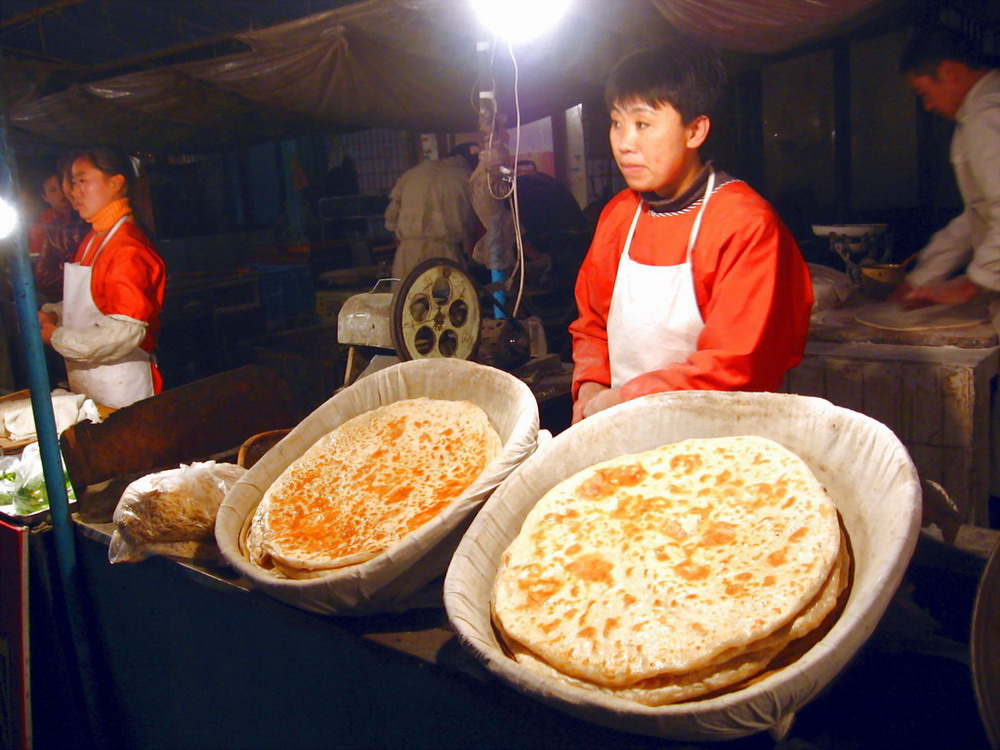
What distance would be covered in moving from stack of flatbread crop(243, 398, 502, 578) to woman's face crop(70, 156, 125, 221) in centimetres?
197

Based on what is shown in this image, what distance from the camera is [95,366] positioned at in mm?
3297

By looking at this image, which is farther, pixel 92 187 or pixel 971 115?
pixel 92 187

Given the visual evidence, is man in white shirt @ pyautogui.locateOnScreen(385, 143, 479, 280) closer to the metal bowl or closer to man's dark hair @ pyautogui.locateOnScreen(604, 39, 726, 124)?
the metal bowl

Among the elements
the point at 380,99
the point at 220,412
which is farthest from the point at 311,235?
the point at 220,412

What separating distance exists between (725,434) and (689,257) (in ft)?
1.99

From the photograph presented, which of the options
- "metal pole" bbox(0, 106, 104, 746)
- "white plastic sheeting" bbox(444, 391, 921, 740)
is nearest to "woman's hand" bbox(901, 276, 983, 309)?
"white plastic sheeting" bbox(444, 391, 921, 740)

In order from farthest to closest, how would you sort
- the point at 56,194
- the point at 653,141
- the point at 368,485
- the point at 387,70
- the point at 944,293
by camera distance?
the point at 56,194, the point at 387,70, the point at 944,293, the point at 653,141, the point at 368,485

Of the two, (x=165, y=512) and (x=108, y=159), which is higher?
(x=108, y=159)

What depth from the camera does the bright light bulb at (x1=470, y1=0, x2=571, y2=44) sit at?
3.22m

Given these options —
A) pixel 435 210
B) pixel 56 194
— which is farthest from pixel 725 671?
pixel 56 194

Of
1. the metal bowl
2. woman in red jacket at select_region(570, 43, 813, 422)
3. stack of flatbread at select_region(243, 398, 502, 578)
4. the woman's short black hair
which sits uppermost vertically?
the woman's short black hair

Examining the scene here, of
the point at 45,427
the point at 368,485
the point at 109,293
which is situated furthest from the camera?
the point at 109,293

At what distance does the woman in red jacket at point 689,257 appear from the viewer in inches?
69.8

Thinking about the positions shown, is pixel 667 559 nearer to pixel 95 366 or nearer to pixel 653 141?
pixel 653 141
